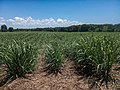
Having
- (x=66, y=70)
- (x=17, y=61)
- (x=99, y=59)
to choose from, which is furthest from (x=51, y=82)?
(x=99, y=59)

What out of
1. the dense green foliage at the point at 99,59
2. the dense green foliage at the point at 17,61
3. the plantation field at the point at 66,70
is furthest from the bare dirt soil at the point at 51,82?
the dense green foliage at the point at 99,59

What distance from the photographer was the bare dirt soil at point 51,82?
4.70m

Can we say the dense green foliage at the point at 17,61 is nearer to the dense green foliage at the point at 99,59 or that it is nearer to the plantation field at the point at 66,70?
the plantation field at the point at 66,70

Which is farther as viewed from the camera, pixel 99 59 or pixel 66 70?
pixel 66 70

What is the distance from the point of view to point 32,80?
17.2 ft

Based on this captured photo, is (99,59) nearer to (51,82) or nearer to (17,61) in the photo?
(51,82)

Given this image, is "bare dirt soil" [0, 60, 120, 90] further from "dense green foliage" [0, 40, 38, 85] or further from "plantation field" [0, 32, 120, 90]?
"dense green foliage" [0, 40, 38, 85]

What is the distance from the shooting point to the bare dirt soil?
4703mm

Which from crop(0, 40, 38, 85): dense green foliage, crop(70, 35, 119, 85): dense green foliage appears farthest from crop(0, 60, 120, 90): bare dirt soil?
crop(70, 35, 119, 85): dense green foliage

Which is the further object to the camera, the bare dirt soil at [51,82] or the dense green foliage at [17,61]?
the dense green foliage at [17,61]

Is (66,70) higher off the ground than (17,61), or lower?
lower

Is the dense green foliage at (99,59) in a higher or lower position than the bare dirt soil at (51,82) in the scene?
higher

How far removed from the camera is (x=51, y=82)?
197 inches

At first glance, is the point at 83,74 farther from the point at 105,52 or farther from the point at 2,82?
the point at 2,82
